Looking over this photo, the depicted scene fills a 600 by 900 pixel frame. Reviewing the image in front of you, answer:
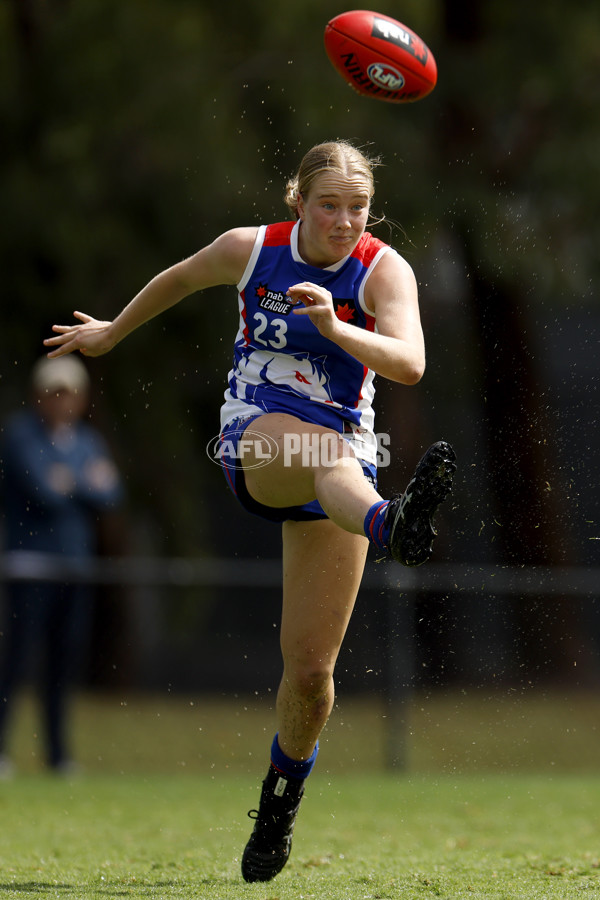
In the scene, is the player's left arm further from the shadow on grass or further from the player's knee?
the shadow on grass

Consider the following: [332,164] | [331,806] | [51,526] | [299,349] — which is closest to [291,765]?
[299,349]

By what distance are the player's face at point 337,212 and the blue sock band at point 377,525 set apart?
959 mm

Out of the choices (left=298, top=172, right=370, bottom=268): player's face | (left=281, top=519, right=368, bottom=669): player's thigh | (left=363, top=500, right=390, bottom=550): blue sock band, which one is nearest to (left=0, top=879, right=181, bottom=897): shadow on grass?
(left=281, top=519, right=368, bottom=669): player's thigh

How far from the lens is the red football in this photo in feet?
17.3

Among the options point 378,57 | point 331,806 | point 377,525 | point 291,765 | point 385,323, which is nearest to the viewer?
point 377,525

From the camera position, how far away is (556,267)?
11914 mm

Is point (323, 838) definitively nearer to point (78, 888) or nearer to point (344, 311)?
point (78, 888)

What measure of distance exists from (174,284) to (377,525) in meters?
1.43

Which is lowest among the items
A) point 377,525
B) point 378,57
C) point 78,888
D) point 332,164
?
point 78,888

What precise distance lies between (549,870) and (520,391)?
7.76 meters

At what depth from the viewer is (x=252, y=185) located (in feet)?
38.6

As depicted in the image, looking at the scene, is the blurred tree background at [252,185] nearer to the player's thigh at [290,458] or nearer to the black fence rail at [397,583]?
the black fence rail at [397,583]

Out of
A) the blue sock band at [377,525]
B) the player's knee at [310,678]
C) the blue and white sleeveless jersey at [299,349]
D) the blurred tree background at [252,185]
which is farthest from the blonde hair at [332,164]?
the blurred tree background at [252,185]

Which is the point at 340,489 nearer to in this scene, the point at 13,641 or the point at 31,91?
the point at 13,641
